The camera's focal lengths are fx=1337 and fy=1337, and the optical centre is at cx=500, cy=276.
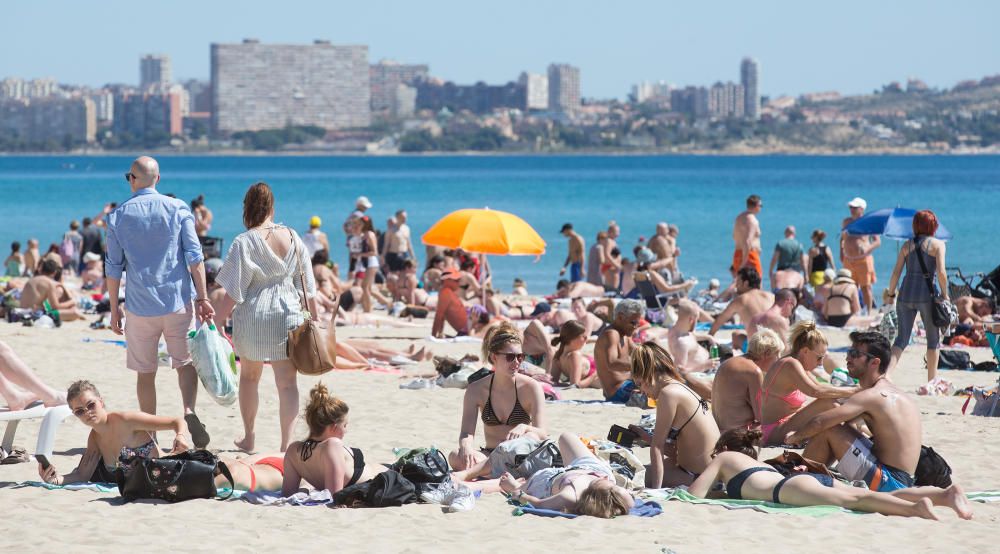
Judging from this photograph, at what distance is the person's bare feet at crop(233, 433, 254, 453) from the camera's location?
269 inches

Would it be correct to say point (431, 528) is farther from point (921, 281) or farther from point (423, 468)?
point (921, 281)

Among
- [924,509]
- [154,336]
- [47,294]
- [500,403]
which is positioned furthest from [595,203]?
[924,509]

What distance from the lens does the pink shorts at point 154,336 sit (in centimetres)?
652

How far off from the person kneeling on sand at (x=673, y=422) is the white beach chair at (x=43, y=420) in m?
2.67

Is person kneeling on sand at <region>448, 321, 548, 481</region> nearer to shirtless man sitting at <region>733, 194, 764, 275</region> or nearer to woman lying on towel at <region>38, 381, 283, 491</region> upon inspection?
woman lying on towel at <region>38, 381, 283, 491</region>

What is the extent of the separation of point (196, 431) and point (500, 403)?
146 cm

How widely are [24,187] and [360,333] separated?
67.4 metres

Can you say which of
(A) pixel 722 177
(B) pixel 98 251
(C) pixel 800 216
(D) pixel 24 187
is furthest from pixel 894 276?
(A) pixel 722 177

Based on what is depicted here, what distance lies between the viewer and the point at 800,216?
1913 inches

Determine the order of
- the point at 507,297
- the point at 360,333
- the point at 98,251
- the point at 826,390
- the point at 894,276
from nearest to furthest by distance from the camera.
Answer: the point at 826,390 < the point at 894,276 < the point at 360,333 < the point at 507,297 < the point at 98,251

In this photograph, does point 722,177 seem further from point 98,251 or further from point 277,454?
point 277,454

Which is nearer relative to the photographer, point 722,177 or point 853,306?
point 853,306

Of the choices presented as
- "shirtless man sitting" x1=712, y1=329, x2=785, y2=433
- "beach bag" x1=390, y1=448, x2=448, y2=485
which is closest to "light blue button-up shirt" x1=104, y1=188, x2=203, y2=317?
"beach bag" x1=390, y1=448, x2=448, y2=485

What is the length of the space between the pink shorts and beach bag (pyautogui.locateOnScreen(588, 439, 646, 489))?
2.06 meters
